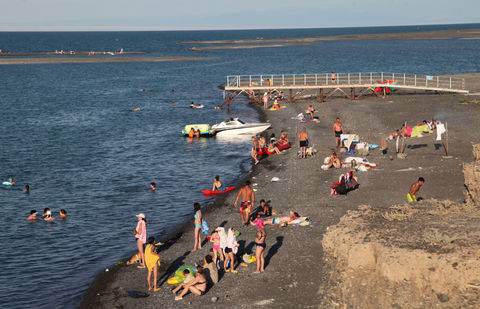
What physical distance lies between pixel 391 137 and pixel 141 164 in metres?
15.8

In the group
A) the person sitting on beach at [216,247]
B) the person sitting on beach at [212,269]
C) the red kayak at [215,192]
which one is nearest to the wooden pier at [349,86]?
the red kayak at [215,192]

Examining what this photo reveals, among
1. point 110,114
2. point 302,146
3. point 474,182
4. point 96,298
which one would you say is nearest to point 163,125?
point 110,114

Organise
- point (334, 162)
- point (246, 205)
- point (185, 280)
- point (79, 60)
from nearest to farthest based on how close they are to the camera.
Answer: point (185, 280), point (246, 205), point (334, 162), point (79, 60)

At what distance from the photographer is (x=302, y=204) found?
2927 cm

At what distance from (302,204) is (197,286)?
981 cm

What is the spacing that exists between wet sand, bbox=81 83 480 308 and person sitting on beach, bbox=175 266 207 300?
176 millimetres

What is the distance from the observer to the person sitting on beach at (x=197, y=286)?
67.1 feet

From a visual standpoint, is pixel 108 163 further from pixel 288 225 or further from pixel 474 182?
pixel 474 182

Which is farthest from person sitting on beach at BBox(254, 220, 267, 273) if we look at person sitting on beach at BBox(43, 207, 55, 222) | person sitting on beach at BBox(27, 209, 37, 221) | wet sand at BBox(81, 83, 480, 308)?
person sitting on beach at BBox(27, 209, 37, 221)

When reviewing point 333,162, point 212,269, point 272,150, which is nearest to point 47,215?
point 212,269

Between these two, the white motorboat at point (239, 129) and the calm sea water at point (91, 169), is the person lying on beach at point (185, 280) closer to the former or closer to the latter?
the calm sea water at point (91, 169)

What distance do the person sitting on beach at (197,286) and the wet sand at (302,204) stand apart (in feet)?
0.58

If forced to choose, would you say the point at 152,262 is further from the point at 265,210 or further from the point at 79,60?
the point at 79,60

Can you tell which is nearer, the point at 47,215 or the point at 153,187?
the point at 47,215
